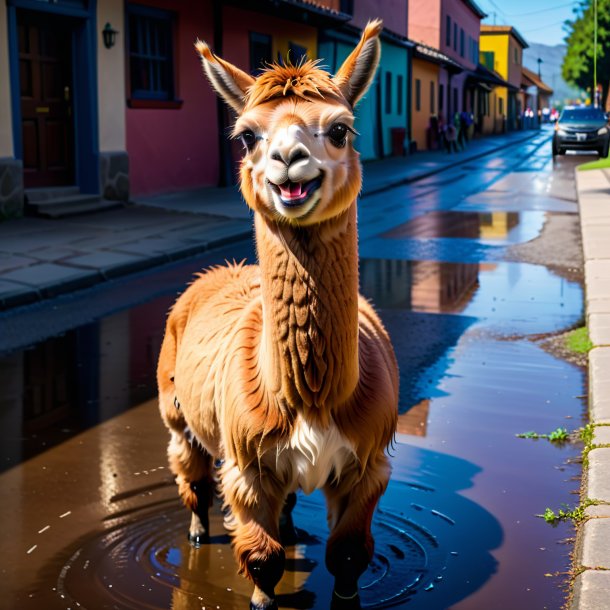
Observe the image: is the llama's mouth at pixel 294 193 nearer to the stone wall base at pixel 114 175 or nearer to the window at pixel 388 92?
the stone wall base at pixel 114 175

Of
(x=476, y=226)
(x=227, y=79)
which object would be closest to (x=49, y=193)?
(x=476, y=226)

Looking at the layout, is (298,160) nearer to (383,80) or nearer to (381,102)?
(381,102)

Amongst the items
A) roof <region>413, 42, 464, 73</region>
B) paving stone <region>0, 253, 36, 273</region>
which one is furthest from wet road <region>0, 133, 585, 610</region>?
roof <region>413, 42, 464, 73</region>

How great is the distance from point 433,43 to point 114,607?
183ft

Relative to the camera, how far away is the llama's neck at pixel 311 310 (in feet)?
10.1

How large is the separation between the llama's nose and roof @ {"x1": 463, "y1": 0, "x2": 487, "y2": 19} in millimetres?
66332

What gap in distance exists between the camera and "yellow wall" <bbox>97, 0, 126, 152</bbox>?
16.9m

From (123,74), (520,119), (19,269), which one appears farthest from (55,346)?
(520,119)

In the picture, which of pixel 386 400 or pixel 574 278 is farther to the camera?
pixel 574 278

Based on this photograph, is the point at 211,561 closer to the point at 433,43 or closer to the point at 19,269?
the point at 19,269

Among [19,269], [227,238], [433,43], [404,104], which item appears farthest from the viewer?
[433,43]

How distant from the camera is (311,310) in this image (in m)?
3.08

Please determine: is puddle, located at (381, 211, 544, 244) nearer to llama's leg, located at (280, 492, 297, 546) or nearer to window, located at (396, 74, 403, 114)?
llama's leg, located at (280, 492, 297, 546)

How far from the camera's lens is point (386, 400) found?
3385 millimetres
